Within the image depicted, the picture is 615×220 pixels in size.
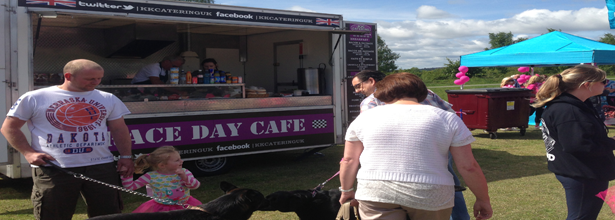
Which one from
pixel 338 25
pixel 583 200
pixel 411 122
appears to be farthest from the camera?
pixel 338 25

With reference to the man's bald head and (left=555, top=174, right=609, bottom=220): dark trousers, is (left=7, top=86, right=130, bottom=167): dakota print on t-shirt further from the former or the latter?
(left=555, top=174, right=609, bottom=220): dark trousers

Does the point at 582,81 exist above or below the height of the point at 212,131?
above

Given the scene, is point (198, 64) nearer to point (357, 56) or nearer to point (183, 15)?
point (357, 56)

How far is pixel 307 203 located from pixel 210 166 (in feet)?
13.1

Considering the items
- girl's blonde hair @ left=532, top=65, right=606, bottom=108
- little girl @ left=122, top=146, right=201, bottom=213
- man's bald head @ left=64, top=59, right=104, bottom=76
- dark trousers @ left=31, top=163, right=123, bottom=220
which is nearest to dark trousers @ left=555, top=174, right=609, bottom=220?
girl's blonde hair @ left=532, top=65, right=606, bottom=108

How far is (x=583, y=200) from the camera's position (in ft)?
9.80

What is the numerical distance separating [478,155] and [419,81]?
6875mm

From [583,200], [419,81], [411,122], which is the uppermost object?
[419,81]

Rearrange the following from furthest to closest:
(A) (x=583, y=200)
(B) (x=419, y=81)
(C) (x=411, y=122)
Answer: (A) (x=583, y=200) < (B) (x=419, y=81) < (C) (x=411, y=122)

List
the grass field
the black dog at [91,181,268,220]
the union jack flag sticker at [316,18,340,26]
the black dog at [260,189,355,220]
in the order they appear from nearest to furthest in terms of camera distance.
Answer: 1. the black dog at [91,181,268,220]
2. the black dog at [260,189,355,220]
3. the grass field
4. the union jack flag sticker at [316,18,340,26]

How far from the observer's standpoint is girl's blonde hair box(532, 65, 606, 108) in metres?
3.09

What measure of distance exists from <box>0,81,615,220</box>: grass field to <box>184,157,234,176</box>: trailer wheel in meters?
0.12

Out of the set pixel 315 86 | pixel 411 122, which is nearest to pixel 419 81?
pixel 411 122

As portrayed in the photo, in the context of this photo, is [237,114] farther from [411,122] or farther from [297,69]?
[411,122]
